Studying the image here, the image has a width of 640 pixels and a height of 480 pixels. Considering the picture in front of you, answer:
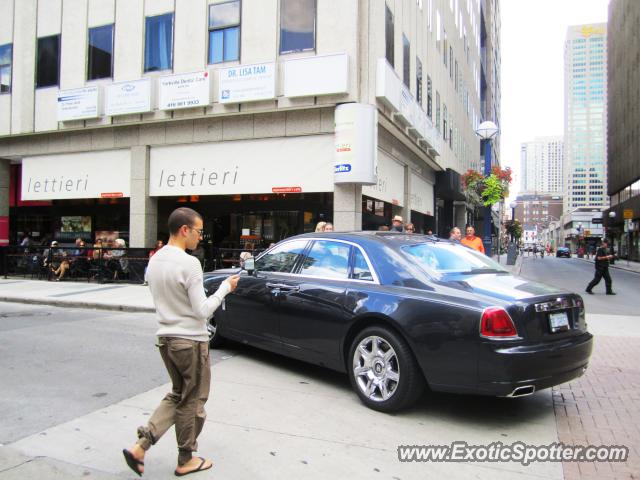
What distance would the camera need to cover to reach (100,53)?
54.2 feet

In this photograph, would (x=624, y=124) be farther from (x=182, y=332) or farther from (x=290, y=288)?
(x=182, y=332)

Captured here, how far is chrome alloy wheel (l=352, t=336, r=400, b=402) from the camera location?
4.36 metres

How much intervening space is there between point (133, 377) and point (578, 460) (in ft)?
14.3

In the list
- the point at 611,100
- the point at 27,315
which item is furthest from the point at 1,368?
the point at 611,100

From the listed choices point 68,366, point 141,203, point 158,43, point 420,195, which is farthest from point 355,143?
point 420,195

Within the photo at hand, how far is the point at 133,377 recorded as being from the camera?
18.1ft

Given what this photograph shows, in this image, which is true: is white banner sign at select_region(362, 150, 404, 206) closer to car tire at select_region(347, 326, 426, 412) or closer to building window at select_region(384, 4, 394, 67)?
building window at select_region(384, 4, 394, 67)

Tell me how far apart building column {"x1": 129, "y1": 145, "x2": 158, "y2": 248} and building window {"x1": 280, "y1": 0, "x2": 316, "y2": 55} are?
18.8 ft

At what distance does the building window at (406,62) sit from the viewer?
16.9 m

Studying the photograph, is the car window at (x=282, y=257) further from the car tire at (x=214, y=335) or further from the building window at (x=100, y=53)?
the building window at (x=100, y=53)

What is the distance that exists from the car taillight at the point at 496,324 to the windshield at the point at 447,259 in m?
0.82

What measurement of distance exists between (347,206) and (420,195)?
9.18 m

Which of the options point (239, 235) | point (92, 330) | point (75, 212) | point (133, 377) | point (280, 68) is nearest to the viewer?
point (133, 377)

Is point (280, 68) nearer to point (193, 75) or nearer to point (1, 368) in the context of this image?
point (193, 75)
